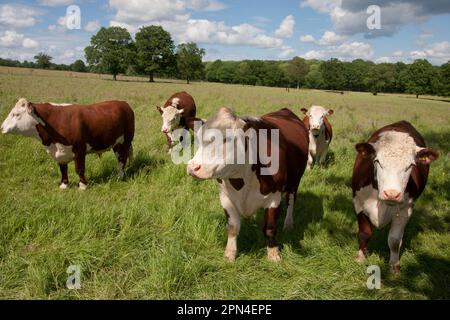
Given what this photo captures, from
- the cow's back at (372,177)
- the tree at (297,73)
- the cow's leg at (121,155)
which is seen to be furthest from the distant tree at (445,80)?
the cow's back at (372,177)

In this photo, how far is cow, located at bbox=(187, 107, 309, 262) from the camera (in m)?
3.33

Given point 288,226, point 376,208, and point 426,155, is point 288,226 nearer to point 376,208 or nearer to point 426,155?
point 376,208

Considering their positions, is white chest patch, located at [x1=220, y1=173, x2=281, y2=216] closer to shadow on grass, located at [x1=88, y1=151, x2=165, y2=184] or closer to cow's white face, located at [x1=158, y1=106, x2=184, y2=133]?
shadow on grass, located at [x1=88, y1=151, x2=165, y2=184]

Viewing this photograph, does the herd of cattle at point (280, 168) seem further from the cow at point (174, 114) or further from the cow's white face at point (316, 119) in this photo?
the cow at point (174, 114)

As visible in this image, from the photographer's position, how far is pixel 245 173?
12.3 feet

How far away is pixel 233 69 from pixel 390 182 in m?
104

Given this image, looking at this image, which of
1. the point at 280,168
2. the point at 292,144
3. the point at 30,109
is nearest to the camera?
the point at 280,168

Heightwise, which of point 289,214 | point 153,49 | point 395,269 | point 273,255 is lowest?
point 395,269

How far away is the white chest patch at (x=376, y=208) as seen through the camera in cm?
393

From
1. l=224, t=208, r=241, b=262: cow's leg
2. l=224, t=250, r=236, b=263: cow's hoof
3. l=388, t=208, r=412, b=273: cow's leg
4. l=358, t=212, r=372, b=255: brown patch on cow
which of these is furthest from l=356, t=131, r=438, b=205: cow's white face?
l=224, t=250, r=236, b=263: cow's hoof

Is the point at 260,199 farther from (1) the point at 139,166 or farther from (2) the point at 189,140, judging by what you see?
(2) the point at 189,140

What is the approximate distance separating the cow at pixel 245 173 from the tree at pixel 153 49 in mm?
57340

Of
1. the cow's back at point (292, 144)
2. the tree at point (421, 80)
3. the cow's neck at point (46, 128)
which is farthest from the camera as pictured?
the tree at point (421, 80)

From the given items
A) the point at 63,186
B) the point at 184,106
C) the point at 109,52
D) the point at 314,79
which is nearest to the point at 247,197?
the point at 63,186
